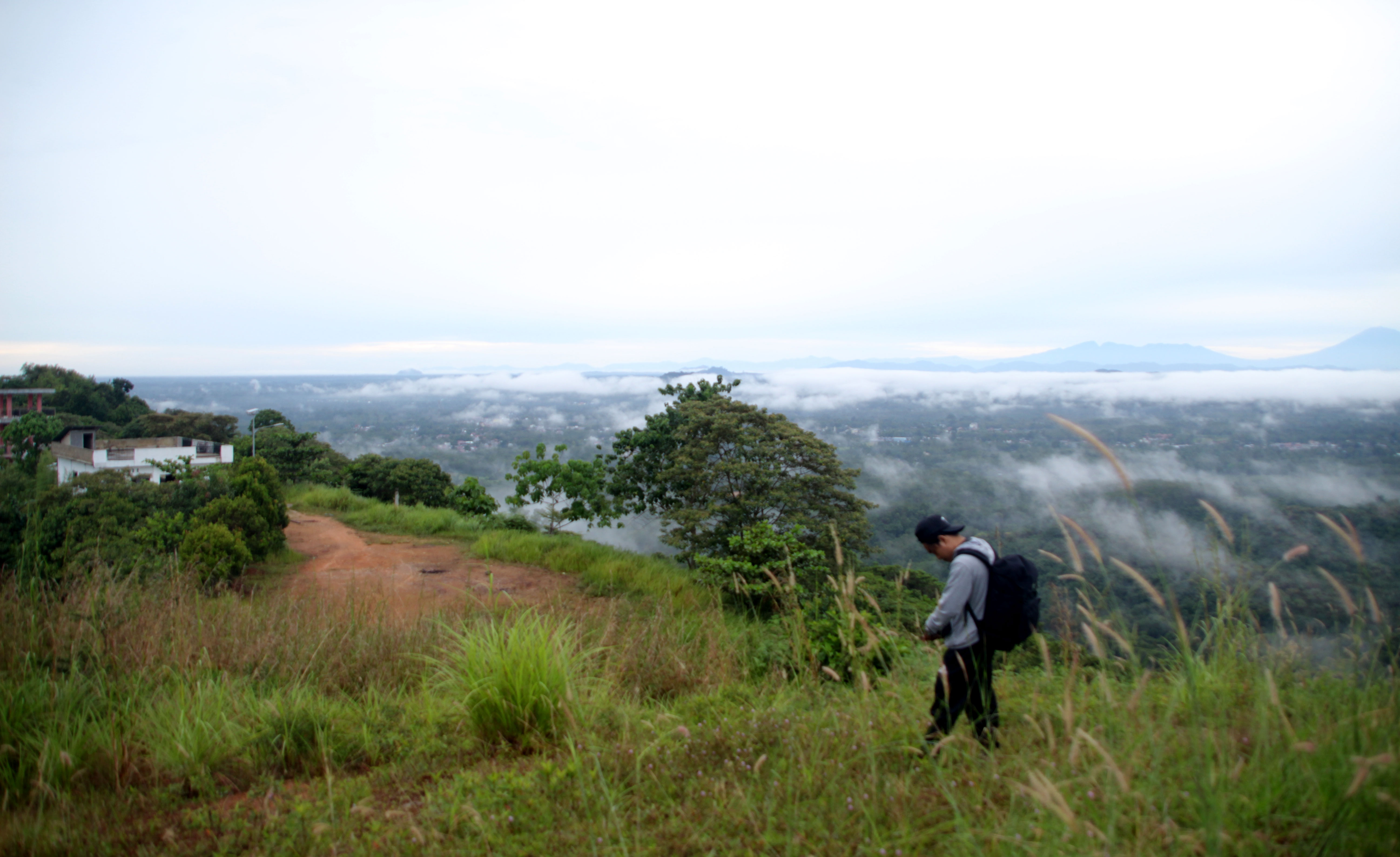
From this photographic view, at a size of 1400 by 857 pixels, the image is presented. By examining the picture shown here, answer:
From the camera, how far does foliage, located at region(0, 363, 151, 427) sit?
110ft

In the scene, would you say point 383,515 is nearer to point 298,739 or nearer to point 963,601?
point 298,739

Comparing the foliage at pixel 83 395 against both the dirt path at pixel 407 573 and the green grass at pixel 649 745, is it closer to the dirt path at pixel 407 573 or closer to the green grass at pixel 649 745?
the dirt path at pixel 407 573

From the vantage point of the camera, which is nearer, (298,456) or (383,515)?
(383,515)

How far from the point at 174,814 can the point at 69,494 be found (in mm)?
13846

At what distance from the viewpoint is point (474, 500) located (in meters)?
16.8

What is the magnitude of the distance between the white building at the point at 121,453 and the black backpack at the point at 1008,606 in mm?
22389

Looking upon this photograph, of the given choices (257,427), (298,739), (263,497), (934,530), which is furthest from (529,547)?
(257,427)

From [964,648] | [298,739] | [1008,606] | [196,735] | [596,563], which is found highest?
[1008,606]

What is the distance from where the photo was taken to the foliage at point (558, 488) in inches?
640

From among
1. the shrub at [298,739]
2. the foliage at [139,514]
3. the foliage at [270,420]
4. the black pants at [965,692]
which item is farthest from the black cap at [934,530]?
the foliage at [270,420]

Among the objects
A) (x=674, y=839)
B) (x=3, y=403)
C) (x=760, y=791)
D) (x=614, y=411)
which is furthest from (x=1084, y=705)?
(x=614, y=411)

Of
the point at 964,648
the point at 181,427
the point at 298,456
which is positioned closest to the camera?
the point at 964,648

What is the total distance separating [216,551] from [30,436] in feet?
70.0

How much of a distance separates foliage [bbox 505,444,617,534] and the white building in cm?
998
